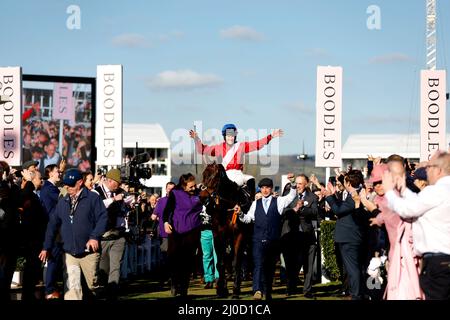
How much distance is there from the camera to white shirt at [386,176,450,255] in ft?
29.2

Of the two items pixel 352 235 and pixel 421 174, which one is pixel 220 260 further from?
pixel 421 174

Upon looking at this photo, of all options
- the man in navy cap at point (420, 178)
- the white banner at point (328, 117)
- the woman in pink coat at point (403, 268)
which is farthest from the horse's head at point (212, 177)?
the woman in pink coat at point (403, 268)

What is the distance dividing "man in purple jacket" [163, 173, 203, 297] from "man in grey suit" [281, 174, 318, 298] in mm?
2843

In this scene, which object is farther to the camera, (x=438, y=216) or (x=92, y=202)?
(x=92, y=202)

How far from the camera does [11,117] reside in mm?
25234

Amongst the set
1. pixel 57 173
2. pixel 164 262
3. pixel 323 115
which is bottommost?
pixel 164 262

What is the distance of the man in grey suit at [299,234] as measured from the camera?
17984 mm

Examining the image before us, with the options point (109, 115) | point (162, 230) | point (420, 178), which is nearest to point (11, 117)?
point (109, 115)

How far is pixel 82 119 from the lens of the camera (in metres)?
31.9

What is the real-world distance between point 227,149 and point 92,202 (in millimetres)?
6014

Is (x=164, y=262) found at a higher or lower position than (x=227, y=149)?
lower

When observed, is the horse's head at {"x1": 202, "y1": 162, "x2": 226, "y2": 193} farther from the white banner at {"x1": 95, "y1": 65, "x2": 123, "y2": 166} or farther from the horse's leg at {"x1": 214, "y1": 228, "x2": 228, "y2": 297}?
the white banner at {"x1": 95, "y1": 65, "x2": 123, "y2": 166}
